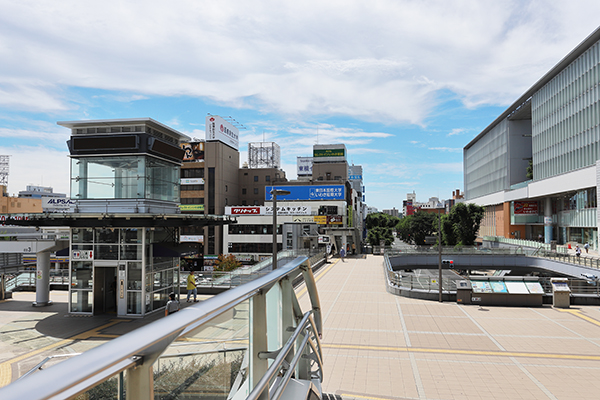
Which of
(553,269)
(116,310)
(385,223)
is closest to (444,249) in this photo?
(553,269)

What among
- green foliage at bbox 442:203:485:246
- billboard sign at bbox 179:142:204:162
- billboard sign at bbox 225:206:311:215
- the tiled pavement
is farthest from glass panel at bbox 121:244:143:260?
billboard sign at bbox 179:142:204:162

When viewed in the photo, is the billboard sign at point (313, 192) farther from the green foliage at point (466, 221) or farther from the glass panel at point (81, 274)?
the glass panel at point (81, 274)

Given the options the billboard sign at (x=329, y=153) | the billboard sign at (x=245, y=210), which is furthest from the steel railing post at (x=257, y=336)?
the billboard sign at (x=329, y=153)

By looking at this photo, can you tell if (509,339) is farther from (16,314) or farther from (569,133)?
(569,133)

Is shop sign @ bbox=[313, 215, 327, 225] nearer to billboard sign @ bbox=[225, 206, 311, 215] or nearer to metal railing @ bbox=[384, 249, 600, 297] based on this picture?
billboard sign @ bbox=[225, 206, 311, 215]

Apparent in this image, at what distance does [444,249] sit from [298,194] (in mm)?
27512

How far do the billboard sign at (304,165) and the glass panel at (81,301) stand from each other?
93.3 meters

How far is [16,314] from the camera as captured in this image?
16312 millimetres

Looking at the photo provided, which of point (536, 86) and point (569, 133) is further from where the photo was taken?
point (536, 86)

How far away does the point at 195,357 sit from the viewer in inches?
70.2

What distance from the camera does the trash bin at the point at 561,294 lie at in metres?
18.1

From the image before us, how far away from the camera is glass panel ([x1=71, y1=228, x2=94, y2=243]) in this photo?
53.2 feet

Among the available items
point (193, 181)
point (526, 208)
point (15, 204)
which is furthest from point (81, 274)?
point (15, 204)

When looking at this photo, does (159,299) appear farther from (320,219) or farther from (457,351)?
(320,219)
